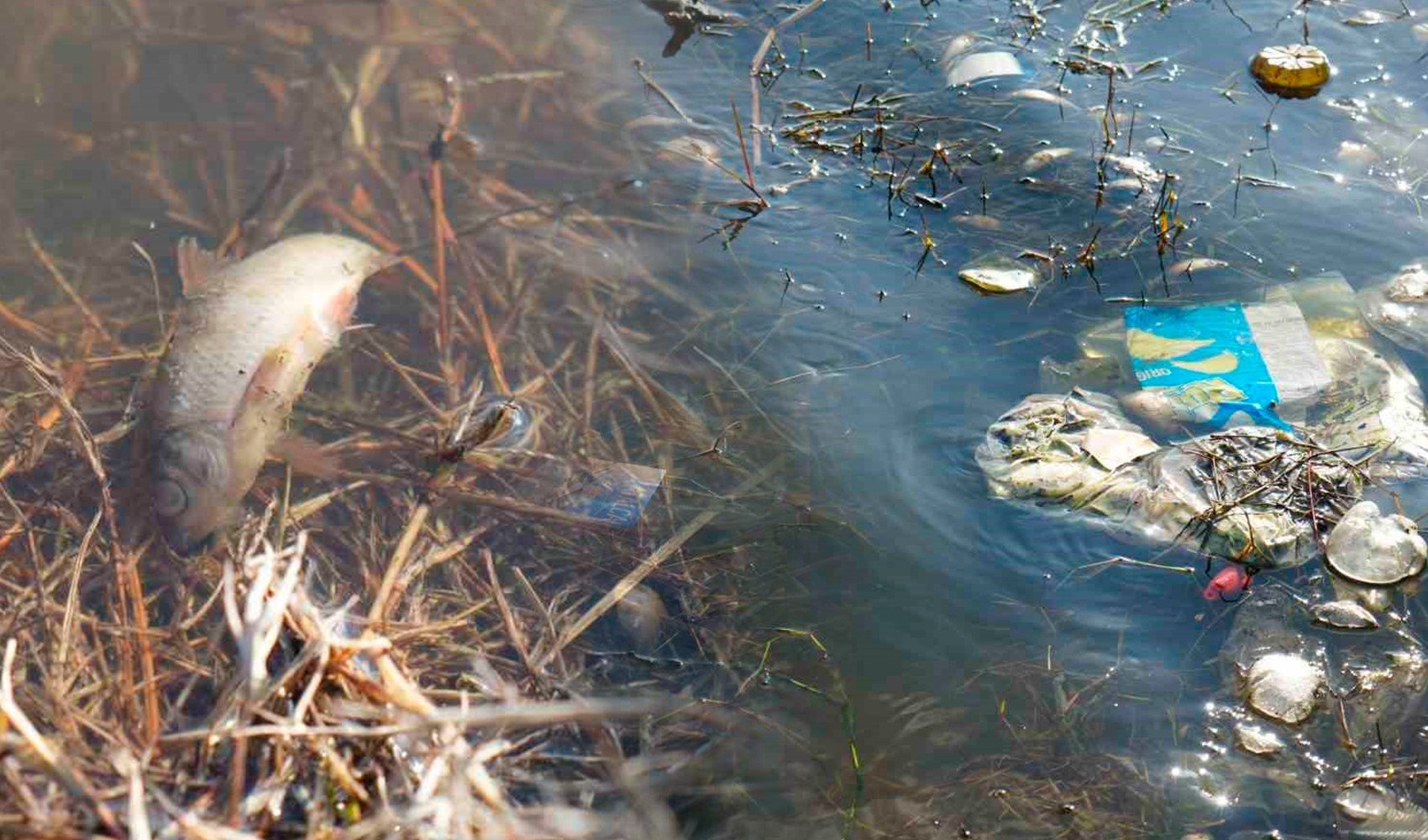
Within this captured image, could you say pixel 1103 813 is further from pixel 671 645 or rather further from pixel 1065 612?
pixel 671 645

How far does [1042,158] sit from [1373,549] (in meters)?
1.69

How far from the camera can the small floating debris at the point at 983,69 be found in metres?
4.04

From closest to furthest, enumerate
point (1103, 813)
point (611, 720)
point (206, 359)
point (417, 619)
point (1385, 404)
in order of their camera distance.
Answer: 1. point (1103, 813)
2. point (611, 720)
3. point (417, 619)
4. point (1385, 404)
5. point (206, 359)

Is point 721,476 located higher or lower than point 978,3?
lower

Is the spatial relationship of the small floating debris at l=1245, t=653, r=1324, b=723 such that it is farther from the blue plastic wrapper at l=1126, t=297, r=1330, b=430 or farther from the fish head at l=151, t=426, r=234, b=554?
the fish head at l=151, t=426, r=234, b=554

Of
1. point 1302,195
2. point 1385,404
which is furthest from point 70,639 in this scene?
point 1302,195

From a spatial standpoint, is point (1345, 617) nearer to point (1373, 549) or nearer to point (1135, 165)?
point (1373, 549)

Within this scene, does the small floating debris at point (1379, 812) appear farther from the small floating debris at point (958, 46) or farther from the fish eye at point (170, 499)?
the small floating debris at point (958, 46)

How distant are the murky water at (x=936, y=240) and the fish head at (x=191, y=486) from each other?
1125mm

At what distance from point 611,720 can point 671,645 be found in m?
0.25

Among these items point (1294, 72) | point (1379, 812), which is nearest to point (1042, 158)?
point (1294, 72)

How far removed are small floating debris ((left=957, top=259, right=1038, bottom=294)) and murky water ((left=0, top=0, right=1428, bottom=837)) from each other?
1.7 inches

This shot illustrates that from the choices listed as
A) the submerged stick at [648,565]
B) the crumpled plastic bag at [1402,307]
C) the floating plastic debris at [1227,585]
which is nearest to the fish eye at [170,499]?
the submerged stick at [648,565]

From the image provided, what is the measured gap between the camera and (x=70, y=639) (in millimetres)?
2469
